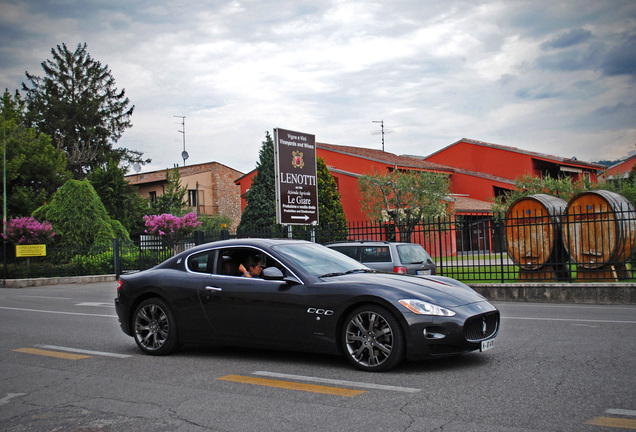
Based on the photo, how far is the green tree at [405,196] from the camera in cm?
3766

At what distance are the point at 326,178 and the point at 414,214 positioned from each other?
19.6 feet

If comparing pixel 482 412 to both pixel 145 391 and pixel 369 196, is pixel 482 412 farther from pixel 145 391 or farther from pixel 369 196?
pixel 369 196

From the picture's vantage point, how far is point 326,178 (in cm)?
3959

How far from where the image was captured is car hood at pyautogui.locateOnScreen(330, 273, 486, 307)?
630 cm

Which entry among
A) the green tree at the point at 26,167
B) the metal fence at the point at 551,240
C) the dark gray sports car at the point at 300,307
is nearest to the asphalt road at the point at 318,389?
the dark gray sports car at the point at 300,307

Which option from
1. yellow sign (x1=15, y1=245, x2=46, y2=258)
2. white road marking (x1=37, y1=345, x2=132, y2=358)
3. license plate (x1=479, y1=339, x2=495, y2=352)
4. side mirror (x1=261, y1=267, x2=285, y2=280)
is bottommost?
white road marking (x1=37, y1=345, x2=132, y2=358)

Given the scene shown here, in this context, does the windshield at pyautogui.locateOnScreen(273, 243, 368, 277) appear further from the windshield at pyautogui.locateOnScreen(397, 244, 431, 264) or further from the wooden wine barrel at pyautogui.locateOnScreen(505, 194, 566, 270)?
the wooden wine barrel at pyautogui.locateOnScreen(505, 194, 566, 270)

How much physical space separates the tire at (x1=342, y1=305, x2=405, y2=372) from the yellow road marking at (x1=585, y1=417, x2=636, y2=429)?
2077mm

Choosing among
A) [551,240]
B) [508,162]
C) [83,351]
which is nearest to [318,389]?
[83,351]

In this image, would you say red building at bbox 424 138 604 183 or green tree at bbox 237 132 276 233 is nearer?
green tree at bbox 237 132 276 233

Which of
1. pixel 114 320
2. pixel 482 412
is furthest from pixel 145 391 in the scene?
pixel 114 320

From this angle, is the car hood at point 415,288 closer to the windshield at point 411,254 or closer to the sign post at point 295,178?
the windshield at point 411,254

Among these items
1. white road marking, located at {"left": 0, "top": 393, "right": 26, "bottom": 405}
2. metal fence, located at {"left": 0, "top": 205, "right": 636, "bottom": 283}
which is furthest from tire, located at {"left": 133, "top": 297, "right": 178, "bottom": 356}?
metal fence, located at {"left": 0, "top": 205, "right": 636, "bottom": 283}

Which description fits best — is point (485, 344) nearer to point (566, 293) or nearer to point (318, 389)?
point (318, 389)
